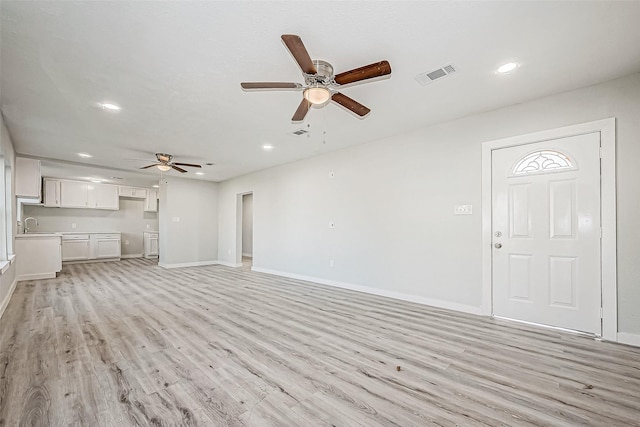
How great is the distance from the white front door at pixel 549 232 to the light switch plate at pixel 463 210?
0.90ft

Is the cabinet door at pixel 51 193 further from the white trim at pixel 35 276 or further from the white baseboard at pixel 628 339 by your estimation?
the white baseboard at pixel 628 339

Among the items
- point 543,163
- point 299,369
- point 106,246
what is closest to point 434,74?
point 543,163

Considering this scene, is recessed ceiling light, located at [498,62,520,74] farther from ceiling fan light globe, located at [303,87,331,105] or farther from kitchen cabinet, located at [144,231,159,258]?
kitchen cabinet, located at [144,231,159,258]

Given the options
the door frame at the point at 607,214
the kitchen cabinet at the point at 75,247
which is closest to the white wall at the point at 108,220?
the kitchen cabinet at the point at 75,247

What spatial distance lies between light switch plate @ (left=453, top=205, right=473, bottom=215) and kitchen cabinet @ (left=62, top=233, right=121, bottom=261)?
33.5 feet

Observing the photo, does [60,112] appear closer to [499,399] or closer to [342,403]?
[342,403]

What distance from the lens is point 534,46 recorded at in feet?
7.42

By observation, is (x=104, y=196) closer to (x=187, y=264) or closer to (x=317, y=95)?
(x=187, y=264)

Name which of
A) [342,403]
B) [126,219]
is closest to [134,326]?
[342,403]

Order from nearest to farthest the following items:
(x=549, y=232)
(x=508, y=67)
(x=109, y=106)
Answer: (x=508, y=67) → (x=549, y=232) → (x=109, y=106)

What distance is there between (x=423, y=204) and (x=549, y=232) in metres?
1.49

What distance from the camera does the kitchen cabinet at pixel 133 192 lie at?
938cm

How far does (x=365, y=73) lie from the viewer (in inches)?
84.6

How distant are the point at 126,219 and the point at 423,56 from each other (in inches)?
431
